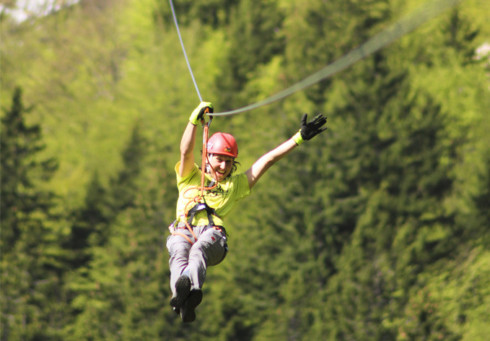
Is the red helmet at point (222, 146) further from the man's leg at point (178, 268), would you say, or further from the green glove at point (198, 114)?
the man's leg at point (178, 268)

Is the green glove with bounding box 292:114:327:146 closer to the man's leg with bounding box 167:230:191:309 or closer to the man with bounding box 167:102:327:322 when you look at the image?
the man with bounding box 167:102:327:322

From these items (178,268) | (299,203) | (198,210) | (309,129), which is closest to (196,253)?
(178,268)

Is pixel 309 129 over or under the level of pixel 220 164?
under

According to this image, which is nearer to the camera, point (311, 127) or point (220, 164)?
point (311, 127)

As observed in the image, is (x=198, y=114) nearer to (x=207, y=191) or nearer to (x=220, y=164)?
(x=220, y=164)

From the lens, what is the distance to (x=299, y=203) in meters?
29.5

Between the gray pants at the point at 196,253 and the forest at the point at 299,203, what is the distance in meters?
19.4

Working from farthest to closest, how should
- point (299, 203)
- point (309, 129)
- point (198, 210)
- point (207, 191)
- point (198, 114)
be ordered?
point (299, 203), point (207, 191), point (198, 210), point (309, 129), point (198, 114)

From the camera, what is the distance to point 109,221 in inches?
1310

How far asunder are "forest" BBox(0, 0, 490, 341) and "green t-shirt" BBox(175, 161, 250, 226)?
19.1 meters

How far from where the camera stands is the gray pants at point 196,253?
278 inches

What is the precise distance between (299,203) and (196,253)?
22363 mm

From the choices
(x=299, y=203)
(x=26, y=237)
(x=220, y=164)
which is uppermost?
(x=26, y=237)

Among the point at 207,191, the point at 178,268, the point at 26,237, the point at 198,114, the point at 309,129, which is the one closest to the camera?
the point at 178,268
